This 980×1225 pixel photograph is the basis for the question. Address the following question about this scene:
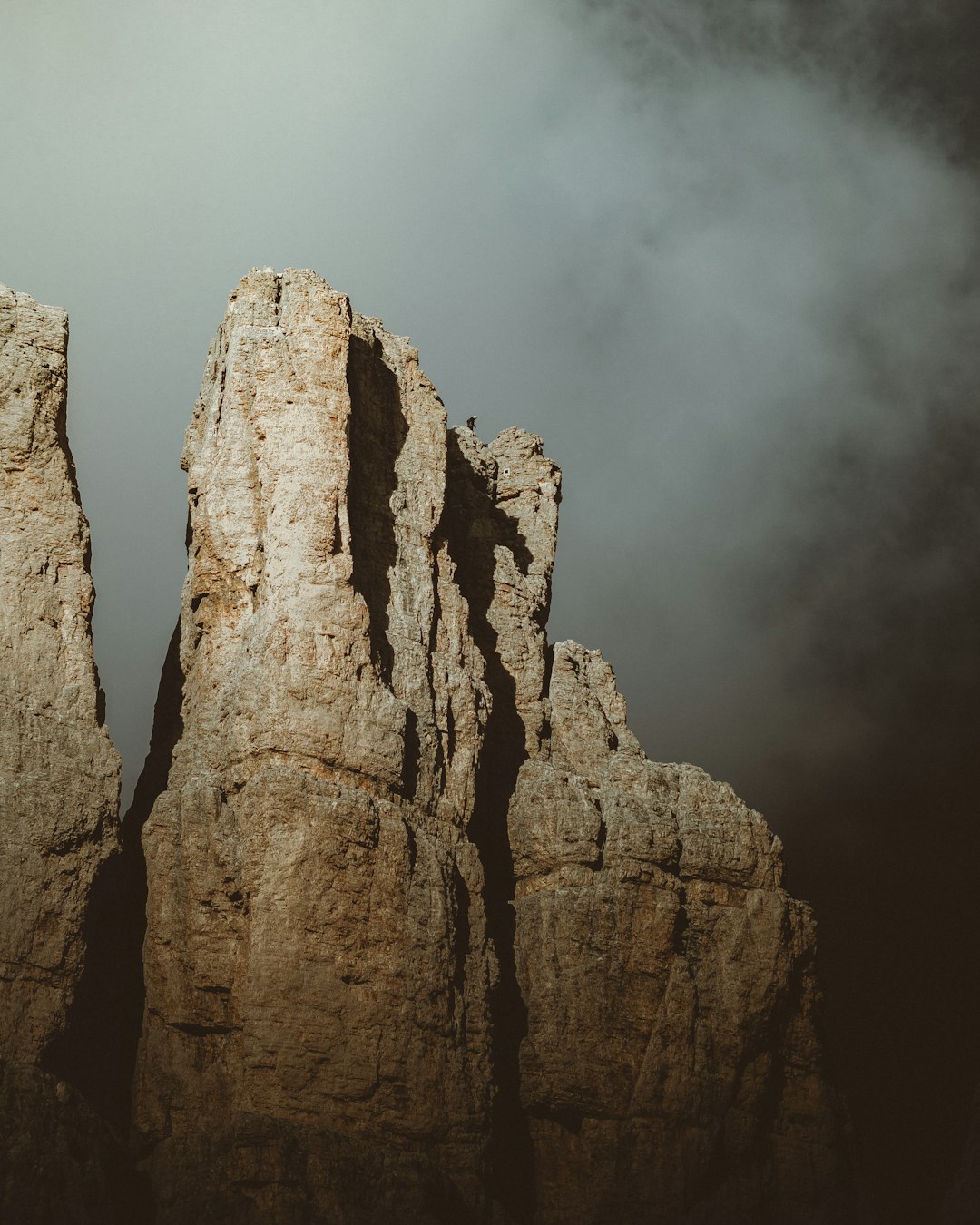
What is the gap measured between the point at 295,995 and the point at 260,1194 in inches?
92.2

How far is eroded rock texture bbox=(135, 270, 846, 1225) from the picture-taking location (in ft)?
71.5

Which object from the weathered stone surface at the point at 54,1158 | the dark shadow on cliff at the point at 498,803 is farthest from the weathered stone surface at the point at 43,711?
the dark shadow on cliff at the point at 498,803

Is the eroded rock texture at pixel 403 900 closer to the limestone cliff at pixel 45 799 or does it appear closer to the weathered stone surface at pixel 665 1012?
the weathered stone surface at pixel 665 1012

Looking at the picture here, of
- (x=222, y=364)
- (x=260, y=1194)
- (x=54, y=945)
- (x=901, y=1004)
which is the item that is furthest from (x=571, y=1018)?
(x=901, y=1004)

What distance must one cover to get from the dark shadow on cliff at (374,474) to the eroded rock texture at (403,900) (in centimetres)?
6

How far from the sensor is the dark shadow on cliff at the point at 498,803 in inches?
934

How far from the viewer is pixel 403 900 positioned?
74.3 feet

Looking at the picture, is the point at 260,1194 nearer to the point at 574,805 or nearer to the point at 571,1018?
the point at 571,1018

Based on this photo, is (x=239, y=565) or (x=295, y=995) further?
(x=239, y=565)

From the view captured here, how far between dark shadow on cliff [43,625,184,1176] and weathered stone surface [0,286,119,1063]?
0.35 metres

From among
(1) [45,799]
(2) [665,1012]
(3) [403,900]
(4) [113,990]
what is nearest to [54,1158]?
(4) [113,990]

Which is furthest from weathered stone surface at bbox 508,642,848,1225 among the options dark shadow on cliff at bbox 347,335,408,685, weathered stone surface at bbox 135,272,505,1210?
dark shadow on cliff at bbox 347,335,408,685

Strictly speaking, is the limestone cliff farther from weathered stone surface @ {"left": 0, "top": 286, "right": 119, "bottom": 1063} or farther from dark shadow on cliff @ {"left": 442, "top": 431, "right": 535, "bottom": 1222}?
dark shadow on cliff @ {"left": 442, "top": 431, "right": 535, "bottom": 1222}

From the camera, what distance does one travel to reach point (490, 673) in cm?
→ 2873
